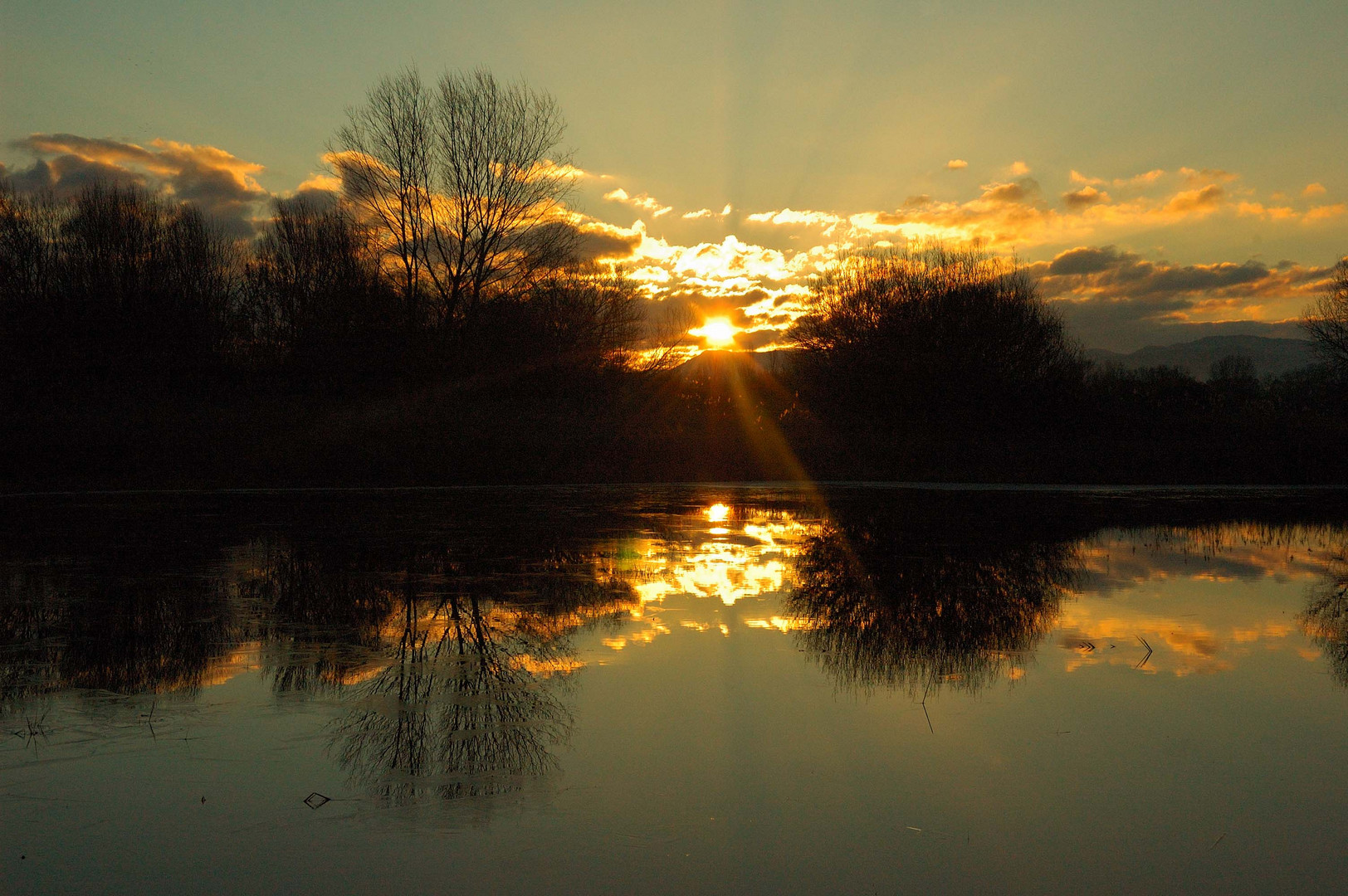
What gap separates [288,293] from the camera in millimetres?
46031

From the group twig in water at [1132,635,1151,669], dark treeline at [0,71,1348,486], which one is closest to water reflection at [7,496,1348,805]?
twig in water at [1132,635,1151,669]

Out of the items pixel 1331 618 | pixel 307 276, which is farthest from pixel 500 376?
pixel 1331 618

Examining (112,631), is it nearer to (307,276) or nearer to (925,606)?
(925,606)

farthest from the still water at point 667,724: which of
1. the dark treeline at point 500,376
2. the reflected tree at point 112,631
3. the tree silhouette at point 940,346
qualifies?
the tree silhouette at point 940,346

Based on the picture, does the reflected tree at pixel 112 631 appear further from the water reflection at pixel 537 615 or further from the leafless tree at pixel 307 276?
the leafless tree at pixel 307 276

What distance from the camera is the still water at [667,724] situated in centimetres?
390

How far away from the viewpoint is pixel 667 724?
5699 mm

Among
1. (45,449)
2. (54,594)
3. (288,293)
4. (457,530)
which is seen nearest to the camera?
(54,594)

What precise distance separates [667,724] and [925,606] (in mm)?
4303

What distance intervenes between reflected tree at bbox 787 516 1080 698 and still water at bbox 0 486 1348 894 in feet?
0.21

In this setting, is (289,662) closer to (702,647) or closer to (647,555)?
(702,647)

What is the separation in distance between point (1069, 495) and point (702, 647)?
66.8 ft

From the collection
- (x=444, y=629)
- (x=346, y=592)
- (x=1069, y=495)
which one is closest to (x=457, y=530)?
(x=346, y=592)

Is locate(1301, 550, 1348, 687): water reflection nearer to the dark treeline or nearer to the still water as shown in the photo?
the still water
